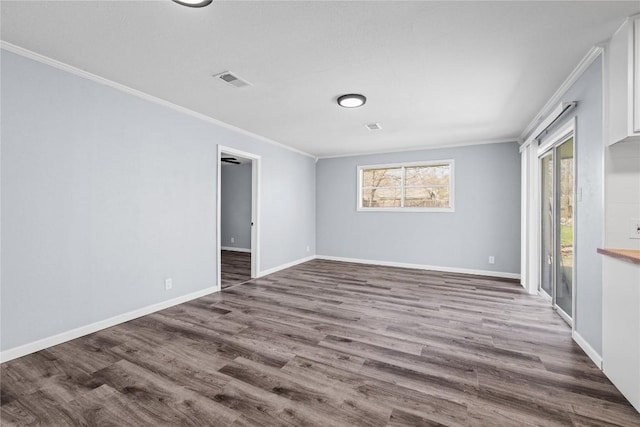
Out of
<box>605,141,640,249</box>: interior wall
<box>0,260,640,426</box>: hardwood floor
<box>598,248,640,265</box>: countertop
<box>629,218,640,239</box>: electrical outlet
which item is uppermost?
<box>605,141,640,249</box>: interior wall

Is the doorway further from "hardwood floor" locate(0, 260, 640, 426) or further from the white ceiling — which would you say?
the white ceiling

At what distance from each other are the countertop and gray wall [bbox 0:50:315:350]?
4.12 m

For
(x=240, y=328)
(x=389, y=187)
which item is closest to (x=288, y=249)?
(x=389, y=187)

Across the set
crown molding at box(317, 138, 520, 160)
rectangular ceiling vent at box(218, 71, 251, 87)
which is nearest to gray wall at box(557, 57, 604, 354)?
crown molding at box(317, 138, 520, 160)

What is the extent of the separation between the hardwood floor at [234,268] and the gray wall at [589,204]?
13.8ft

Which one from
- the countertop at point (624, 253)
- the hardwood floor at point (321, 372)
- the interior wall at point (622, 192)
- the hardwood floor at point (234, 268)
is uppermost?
the interior wall at point (622, 192)

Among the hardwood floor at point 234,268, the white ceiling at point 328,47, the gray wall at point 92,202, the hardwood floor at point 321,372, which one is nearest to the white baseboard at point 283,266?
the hardwood floor at point 234,268

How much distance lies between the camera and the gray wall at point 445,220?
16.6ft

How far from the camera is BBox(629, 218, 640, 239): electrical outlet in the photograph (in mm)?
2012

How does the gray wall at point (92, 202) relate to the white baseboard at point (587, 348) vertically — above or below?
above

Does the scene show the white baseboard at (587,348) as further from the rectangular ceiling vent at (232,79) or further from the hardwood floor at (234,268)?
the hardwood floor at (234,268)

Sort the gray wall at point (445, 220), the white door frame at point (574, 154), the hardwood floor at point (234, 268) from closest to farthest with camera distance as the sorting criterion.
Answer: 1. the white door frame at point (574, 154)
2. the hardwood floor at point (234, 268)
3. the gray wall at point (445, 220)

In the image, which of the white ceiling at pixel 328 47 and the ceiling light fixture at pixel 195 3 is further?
the white ceiling at pixel 328 47

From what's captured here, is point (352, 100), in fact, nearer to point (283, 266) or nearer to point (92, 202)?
point (92, 202)
